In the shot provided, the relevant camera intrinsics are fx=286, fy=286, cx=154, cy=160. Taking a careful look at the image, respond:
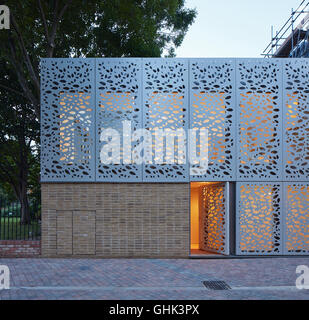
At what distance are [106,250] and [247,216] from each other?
4997 mm

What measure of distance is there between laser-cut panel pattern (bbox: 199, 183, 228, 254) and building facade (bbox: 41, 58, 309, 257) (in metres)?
0.16

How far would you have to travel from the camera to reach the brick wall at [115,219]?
32.2 ft

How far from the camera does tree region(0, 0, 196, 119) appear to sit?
449 inches

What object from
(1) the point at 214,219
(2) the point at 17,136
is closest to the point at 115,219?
(1) the point at 214,219

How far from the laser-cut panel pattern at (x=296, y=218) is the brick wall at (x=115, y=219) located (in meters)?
3.49

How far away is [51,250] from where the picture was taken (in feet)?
32.2

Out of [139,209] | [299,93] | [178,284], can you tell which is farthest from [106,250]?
[299,93]

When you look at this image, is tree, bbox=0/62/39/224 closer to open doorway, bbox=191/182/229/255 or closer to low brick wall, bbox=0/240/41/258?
low brick wall, bbox=0/240/41/258

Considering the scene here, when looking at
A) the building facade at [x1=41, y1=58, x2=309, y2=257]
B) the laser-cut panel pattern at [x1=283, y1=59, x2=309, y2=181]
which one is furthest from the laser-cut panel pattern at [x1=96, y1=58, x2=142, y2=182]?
the laser-cut panel pattern at [x1=283, y1=59, x2=309, y2=181]

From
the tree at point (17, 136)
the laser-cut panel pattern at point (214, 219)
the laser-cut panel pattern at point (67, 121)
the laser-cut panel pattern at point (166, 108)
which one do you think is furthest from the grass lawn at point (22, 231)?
the laser-cut panel pattern at point (214, 219)

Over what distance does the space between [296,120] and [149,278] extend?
23.9 ft

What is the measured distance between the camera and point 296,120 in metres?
10.0

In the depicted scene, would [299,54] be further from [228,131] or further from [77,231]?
[77,231]

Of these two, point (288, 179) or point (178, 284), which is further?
point (288, 179)
